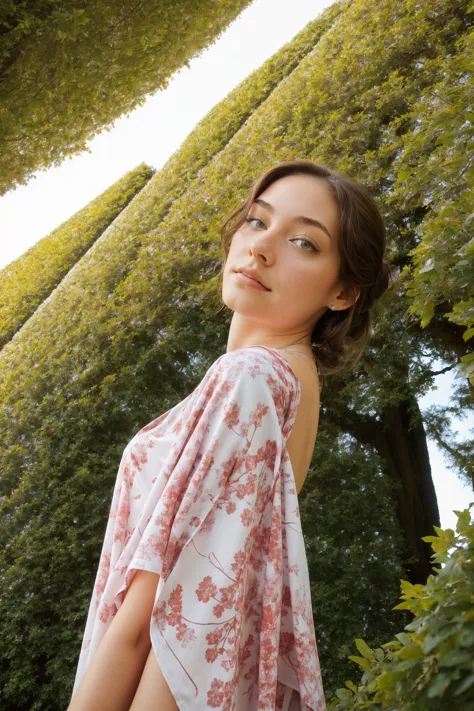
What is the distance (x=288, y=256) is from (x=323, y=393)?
97.5 inches

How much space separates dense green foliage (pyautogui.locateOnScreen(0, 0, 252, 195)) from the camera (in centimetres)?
456

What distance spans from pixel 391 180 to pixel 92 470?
9.71ft

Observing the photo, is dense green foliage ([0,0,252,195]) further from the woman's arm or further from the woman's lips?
the woman's arm

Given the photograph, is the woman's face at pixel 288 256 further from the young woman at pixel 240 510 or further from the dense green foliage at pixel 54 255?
the dense green foliage at pixel 54 255

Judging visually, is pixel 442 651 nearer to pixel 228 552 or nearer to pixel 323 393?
pixel 228 552

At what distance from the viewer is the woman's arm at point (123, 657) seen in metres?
1.14

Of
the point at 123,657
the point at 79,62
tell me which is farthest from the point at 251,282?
the point at 79,62

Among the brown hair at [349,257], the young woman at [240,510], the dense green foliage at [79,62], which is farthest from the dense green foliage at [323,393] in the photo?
the young woman at [240,510]

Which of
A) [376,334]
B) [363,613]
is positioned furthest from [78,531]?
[376,334]

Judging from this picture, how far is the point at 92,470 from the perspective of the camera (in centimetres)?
441

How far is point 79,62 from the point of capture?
499cm

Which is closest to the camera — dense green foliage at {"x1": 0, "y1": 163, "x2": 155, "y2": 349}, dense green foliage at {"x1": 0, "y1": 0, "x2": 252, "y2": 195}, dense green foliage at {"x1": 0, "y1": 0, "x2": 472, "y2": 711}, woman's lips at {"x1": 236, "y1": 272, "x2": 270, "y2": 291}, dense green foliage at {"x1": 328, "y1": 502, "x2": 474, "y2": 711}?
dense green foliage at {"x1": 328, "y1": 502, "x2": 474, "y2": 711}

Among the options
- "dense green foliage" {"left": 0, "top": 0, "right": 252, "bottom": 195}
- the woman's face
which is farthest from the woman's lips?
"dense green foliage" {"left": 0, "top": 0, "right": 252, "bottom": 195}

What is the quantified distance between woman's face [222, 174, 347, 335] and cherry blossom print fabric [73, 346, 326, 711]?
11.6 inches
